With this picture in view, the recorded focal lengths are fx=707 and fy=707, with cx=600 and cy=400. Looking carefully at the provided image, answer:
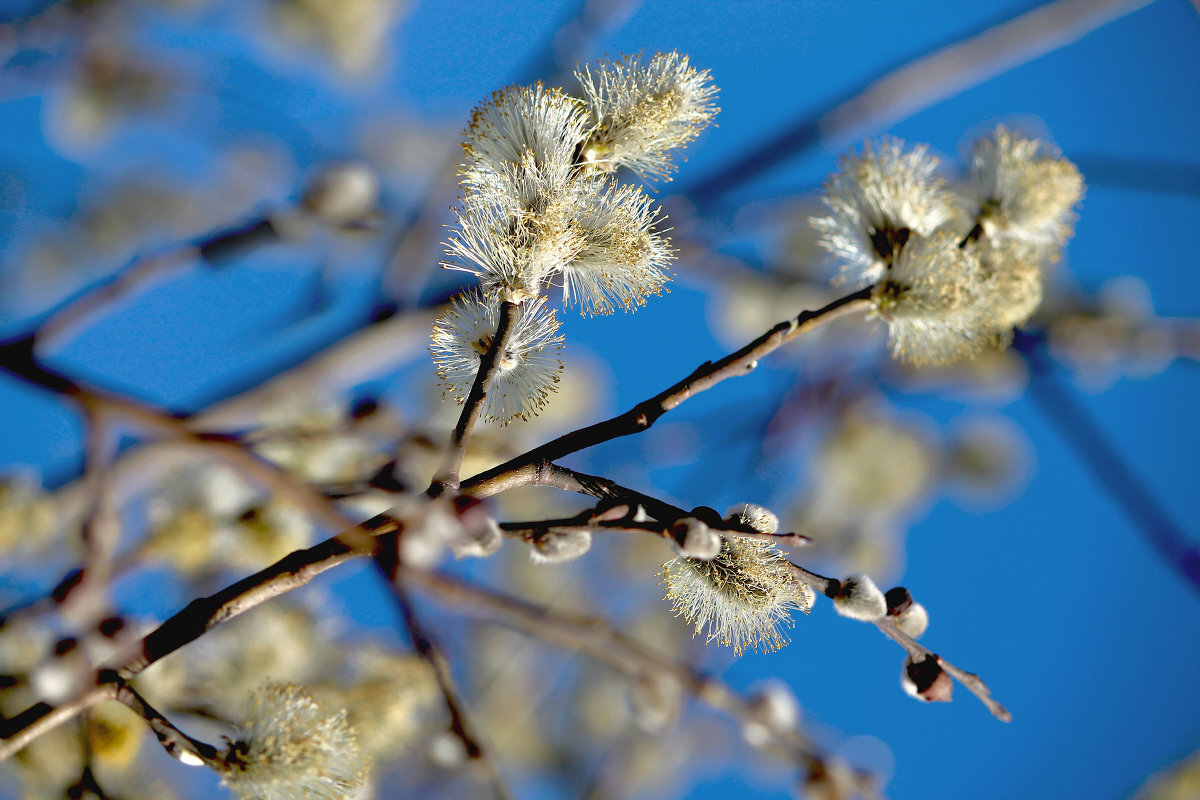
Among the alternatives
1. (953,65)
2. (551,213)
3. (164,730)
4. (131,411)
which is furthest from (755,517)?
(953,65)

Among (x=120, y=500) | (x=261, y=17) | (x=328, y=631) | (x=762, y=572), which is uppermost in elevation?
(x=261, y=17)

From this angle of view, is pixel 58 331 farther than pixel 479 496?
Yes

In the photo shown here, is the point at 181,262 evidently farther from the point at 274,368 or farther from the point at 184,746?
the point at 274,368

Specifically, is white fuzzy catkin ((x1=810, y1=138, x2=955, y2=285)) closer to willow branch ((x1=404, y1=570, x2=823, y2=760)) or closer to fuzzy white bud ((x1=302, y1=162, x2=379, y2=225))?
willow branch ((x1=404, y1=570, x2=823, y2=760))

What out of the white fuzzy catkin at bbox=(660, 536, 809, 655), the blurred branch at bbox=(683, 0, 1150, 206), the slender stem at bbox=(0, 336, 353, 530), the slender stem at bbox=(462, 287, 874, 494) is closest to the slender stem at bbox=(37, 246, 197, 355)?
the slender stem at bbox=(0, 336, 353, 530)

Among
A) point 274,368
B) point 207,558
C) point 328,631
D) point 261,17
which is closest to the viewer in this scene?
point 207,558

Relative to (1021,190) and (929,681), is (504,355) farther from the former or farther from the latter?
(1021,190)

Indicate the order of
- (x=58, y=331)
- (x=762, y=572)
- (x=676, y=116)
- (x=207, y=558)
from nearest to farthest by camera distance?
(x=762, y=572) < (x=676, y=116) < (x=58, y=331) < (x=207, y=558)

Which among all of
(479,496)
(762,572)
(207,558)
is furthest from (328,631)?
(762,572)
